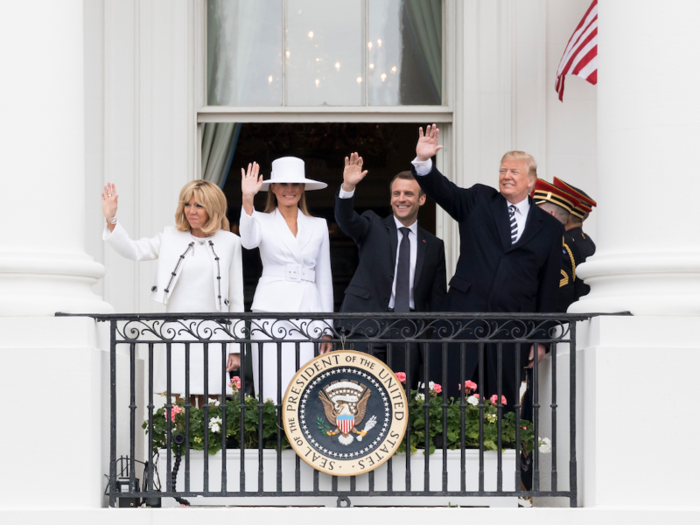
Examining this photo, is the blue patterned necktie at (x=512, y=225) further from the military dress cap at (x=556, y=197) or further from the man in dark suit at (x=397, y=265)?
the military dress cap at (x=556, y=197)

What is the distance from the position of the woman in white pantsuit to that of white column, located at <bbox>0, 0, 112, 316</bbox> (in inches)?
30.2

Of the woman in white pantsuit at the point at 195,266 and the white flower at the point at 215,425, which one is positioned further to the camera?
the woman in white pantsuit at the point at 195,266

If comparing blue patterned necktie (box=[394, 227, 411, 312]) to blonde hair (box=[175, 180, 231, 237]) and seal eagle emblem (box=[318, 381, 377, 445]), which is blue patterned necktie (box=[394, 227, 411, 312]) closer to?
seal eagle emblem (box=[318, 381, 377, 445])

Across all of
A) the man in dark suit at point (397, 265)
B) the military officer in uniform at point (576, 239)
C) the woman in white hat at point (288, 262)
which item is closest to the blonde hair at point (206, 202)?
the woman in white hat at point (288, 262)

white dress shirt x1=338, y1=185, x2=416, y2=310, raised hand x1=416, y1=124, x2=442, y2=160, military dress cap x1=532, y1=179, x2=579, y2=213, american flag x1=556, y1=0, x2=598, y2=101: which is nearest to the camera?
raised hand x1=416, y1=124, x2=442, y2=160

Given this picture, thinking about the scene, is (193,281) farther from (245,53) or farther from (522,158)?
(245,53)

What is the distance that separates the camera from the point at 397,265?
5.99 m

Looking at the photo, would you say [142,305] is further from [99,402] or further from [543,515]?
[543,515]

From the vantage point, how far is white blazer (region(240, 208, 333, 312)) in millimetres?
5980

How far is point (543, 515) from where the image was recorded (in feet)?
Result: 15.6

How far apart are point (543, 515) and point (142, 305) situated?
12.3 feet

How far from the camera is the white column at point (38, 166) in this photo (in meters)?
4.93

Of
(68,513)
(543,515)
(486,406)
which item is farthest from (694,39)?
(68,513)

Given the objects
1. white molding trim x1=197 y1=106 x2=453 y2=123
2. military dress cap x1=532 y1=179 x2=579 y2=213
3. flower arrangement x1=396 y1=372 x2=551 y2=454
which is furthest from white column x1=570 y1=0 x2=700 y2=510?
white molding trim x1=197 y1=106 x2=453 y2=123
